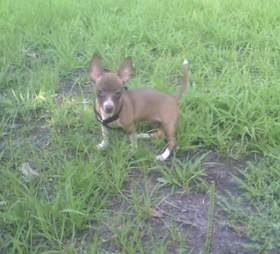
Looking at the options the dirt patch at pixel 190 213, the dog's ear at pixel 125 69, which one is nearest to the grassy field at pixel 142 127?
the dirt patch at pixel 190 213

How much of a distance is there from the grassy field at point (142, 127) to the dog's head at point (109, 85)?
15.0 inches

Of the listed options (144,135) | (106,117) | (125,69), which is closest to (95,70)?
(125,69)

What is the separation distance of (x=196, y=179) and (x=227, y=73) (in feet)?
4.71

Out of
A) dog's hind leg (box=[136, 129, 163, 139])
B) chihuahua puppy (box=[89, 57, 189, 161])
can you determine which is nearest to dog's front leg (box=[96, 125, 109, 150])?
chihuahua puppy (box=[89, 57, 189, 161])

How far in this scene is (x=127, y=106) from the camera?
3258 millimetres

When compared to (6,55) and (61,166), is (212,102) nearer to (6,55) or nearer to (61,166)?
(61,166)

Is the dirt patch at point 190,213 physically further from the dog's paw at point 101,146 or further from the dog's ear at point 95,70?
the dog's ear at point 95,70

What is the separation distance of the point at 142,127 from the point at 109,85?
663mm

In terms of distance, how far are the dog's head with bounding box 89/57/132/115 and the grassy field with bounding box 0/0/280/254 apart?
1.25 ft

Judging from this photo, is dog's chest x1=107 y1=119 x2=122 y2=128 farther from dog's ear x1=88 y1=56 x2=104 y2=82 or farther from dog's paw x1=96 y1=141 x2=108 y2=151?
dog's ear x1=88 y1=56 x2=104 y2=82

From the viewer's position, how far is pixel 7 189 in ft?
9.88

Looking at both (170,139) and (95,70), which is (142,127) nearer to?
(170,139)

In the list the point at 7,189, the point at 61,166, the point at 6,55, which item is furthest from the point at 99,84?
the point at 6,55

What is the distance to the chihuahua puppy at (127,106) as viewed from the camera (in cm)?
309
